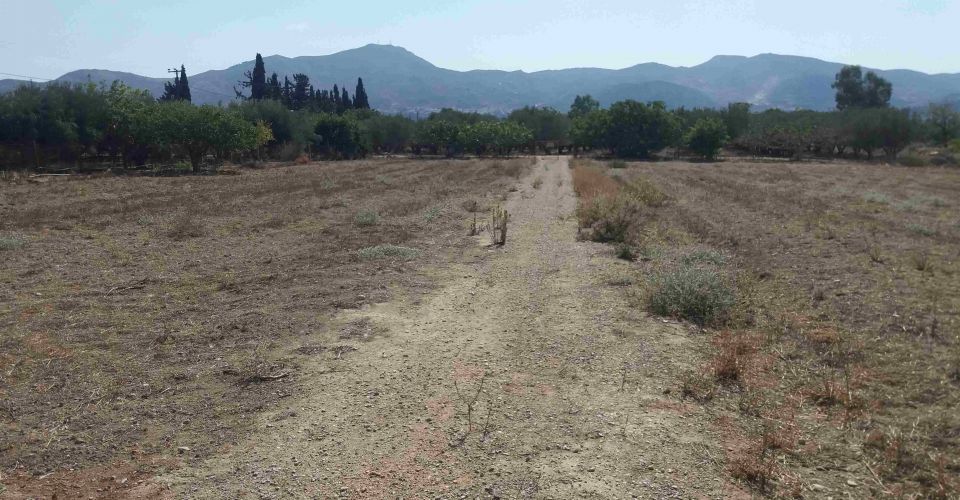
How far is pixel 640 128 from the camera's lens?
84.2m

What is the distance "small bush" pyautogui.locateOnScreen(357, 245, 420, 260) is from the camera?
1426 centimetres

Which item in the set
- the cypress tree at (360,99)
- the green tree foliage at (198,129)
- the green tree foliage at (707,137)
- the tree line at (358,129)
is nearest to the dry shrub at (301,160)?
the tree line at (358,129)

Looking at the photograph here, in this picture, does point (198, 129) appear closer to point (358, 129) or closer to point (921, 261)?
point (358, 129)

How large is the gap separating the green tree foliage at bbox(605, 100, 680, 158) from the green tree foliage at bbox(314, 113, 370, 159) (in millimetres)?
33032

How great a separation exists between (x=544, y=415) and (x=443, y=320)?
11.4ft

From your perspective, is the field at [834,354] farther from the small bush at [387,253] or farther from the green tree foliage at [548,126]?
the green tree foliage at [548,126]

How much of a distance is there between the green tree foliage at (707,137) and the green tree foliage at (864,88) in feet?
228

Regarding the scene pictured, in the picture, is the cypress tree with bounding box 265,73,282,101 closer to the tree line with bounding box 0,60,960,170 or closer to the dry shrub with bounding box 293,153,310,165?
the tree line with bounding box 0,60,960,170

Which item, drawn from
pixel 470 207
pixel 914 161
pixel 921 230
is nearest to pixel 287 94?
pixel 914 161

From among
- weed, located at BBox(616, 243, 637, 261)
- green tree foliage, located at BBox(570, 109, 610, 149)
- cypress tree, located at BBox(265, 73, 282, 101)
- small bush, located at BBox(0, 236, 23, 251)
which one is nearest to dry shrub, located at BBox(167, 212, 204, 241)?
small bush, located at BBox(0, 236, 23, 251)

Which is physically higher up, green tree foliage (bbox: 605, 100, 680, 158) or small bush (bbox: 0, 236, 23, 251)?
green tree foliage (bbox: 605, 100, 680, 158)

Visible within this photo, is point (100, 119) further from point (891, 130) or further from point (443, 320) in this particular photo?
point (891, 130)

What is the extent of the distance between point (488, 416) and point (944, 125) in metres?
106

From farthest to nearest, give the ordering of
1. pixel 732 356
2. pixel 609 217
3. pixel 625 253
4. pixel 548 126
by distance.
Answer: pixel 548 126
pixel 609 217
pixel 625 253
pixel 732 356
